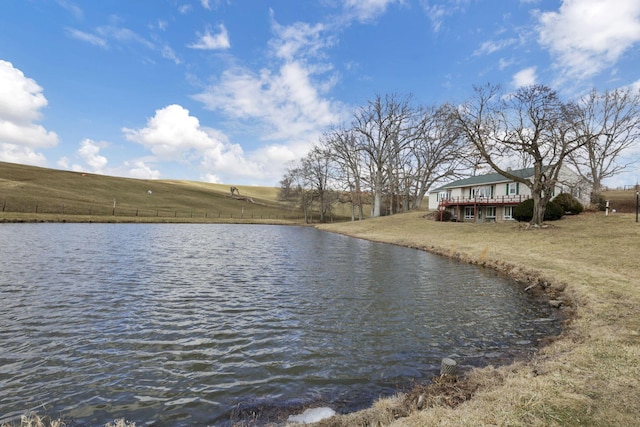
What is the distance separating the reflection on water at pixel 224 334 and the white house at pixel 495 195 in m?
30.8

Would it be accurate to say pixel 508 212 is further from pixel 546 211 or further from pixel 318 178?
pixel 318 178

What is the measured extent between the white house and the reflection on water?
30.8m

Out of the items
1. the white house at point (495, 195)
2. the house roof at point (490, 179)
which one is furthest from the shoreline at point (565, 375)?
the house roof at point (490, 179)

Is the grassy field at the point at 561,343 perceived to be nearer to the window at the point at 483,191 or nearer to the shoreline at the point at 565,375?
the shoreline at the point at 565,375

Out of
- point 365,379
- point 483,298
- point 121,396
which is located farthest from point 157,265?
point 483,298

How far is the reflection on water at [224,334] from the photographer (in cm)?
598

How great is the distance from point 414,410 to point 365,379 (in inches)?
69.4

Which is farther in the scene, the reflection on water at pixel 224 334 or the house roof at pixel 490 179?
the house roof at pixel 490 179

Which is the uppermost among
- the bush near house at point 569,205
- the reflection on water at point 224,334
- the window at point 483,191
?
the window at point 483,191

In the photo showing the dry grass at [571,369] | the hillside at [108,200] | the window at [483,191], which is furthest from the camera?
the hillside at [108,200]

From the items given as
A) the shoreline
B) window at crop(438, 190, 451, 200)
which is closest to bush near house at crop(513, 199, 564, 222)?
the shoreline

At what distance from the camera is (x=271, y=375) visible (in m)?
6.80

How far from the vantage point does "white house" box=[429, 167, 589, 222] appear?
43.0 m

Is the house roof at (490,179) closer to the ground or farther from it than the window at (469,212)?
farther from it
